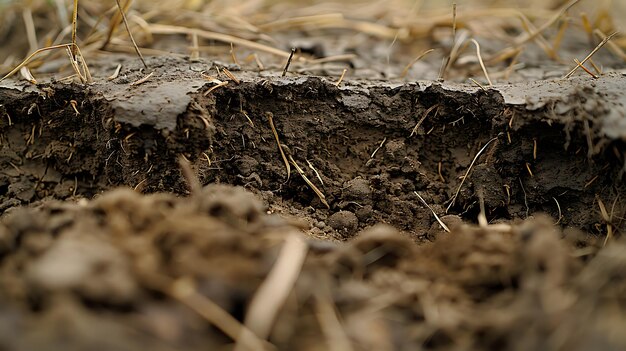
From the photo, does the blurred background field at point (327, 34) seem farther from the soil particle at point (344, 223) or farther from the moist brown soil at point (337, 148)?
the soil particle at point (344, 223)

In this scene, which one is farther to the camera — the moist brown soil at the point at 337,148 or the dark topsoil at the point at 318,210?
the moist brown soil at the point at 337,148

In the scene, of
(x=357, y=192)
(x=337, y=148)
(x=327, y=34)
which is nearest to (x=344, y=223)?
(x=357, y=192)

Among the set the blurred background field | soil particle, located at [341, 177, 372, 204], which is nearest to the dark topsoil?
soil particle, located at [341, 177, 372, 204]

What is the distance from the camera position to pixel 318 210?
223 cm

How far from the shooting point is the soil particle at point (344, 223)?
213cm

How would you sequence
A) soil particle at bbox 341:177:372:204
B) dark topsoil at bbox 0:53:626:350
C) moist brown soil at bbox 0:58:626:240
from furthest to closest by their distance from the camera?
soil particle at bbox 341:177:372:204 < moist brown soil at bbox 0:58:626:240 < dark topsoil at bbox 0:53:626:350

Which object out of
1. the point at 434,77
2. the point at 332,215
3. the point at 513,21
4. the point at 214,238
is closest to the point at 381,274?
the point at 214,238

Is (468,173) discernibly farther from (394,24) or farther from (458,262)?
(394,24)

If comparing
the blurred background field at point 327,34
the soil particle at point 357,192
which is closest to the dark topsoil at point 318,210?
the soil particle at point 357,192

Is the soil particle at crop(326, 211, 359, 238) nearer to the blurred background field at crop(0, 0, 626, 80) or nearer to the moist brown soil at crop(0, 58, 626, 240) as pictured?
the moist brown soil at crop(0, 58, 626, 240)

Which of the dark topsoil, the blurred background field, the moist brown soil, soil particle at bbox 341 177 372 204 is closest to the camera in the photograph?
the dark topsoil

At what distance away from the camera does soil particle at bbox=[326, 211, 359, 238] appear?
6.98 feet

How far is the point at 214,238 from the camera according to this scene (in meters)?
1.24

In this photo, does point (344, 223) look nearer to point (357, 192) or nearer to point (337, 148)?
point (357, 192)
